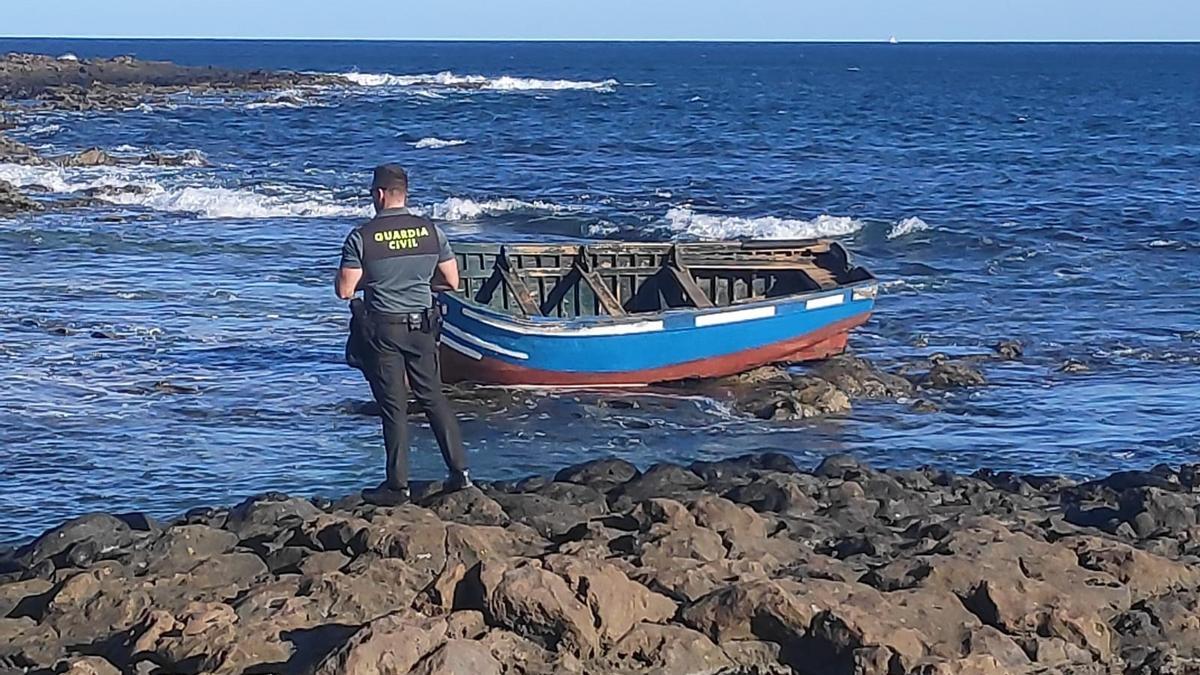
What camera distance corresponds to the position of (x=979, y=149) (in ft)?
152

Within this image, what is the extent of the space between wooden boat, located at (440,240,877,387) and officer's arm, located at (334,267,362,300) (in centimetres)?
439

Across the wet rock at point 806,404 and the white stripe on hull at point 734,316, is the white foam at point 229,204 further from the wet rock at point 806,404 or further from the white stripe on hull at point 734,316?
the wet rock at point 806,404

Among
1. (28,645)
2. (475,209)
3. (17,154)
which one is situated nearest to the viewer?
(28,645)

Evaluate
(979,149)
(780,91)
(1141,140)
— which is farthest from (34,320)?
(780,91)

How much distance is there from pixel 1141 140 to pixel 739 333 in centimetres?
3778

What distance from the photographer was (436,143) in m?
48.3

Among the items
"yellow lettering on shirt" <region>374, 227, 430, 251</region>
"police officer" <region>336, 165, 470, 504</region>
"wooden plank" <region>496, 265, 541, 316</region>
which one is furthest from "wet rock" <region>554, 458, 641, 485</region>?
"wooden plank" <region>496, 265, 541, 316</region>

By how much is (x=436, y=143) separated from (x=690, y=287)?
33.3 m

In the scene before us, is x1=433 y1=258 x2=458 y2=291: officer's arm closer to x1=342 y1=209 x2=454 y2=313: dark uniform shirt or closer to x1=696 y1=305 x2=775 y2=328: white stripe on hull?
x1=342 y1=209 x2=454 y2=313: dark uniform shirt

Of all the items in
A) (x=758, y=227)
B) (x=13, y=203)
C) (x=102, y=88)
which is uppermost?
(x=13, y=203)

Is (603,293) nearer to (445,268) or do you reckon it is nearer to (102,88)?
(445,268)

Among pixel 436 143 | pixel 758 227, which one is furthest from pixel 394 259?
pixel 436 143

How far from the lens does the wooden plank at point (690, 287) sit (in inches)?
612

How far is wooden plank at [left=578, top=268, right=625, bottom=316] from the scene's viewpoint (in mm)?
15359
